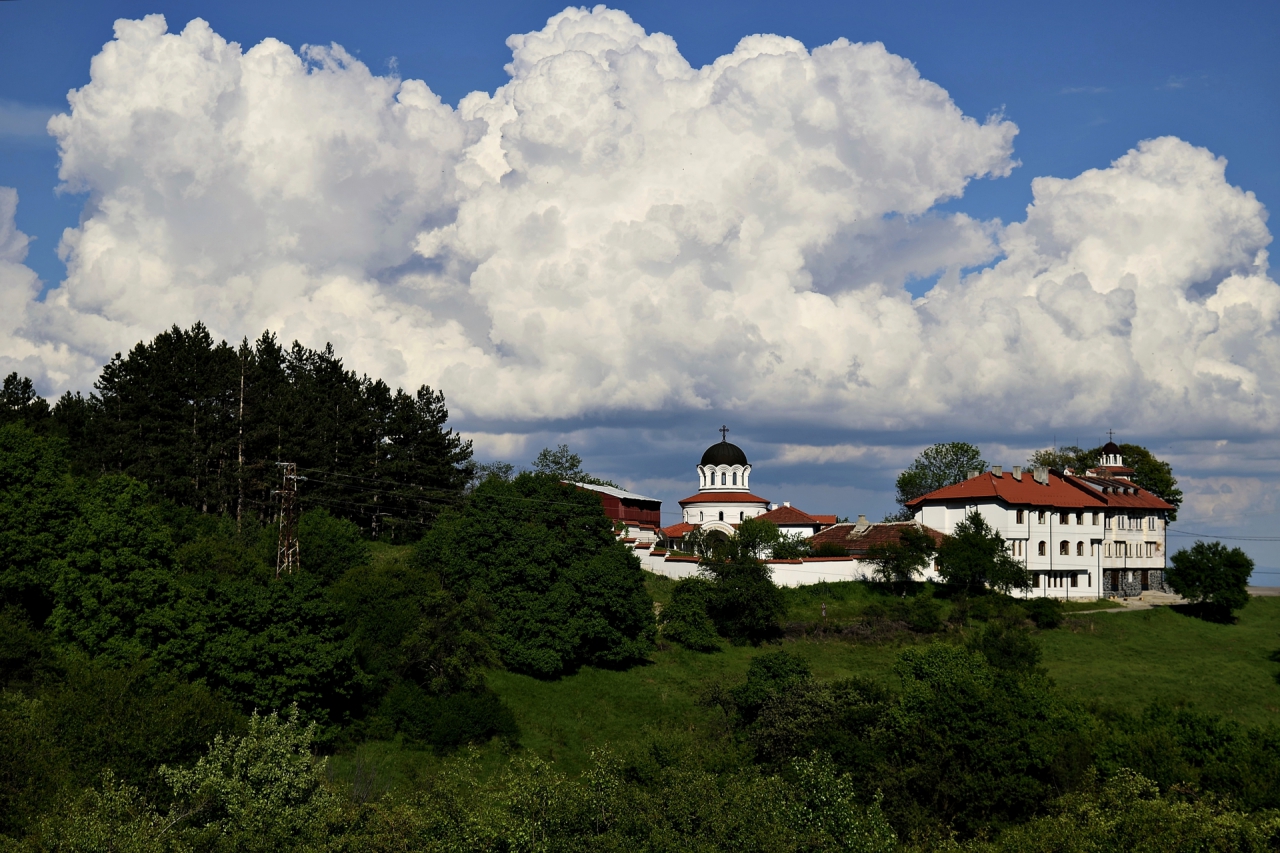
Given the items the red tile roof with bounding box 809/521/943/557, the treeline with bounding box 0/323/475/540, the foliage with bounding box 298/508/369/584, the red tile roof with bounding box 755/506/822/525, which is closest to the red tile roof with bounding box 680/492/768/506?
the red tile roof with bounding box 755/506/822/525

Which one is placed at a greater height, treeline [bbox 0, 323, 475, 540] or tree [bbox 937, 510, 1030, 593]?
treeline [bbox 0, 323, 475, 540]

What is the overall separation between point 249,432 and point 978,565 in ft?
154

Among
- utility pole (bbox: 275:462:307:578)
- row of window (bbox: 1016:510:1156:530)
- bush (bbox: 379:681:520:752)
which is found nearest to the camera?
utility pole (bbox: 275:462:307:578)

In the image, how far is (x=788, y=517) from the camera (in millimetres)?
85500

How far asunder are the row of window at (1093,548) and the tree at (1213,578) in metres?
5.47

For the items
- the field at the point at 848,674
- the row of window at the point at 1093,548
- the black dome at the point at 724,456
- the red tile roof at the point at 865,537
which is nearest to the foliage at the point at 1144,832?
the field at the point at 848,674

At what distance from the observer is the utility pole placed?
4159 centimetres

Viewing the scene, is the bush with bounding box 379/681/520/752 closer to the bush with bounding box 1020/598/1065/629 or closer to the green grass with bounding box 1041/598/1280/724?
the green grass with bounding box 1041/598/1280/724

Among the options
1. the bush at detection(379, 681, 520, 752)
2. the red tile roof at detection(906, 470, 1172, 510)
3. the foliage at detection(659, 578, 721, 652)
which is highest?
the red tile roof at detection(906, 470, 1172, 510)

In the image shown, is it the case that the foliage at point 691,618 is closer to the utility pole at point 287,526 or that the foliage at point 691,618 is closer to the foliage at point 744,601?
the foliage at point 744,601

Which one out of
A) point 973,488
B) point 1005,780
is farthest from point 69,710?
point 973,488

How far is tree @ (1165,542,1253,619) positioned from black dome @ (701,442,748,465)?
3588 cm

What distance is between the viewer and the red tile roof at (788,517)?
84562 mm

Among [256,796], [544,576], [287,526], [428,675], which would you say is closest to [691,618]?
[544,576]
